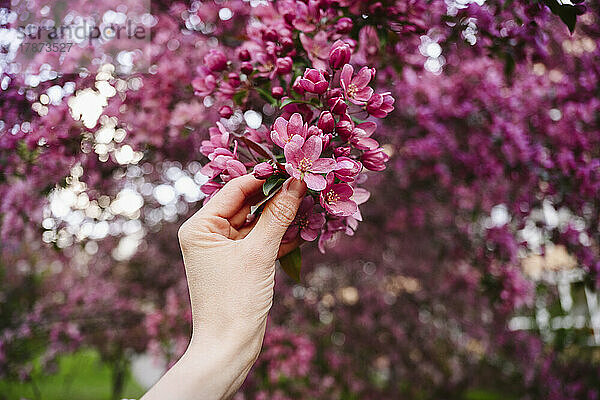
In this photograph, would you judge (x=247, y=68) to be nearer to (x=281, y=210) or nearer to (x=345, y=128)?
(x=345, y=128)

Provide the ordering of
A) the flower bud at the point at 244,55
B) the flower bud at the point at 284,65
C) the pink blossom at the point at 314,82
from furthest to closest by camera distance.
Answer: the flower bud at the point at 244,55 < the flower bud at the point at 284,65 < the pink blossom at the point at 314,82

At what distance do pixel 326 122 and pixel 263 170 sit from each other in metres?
0.24

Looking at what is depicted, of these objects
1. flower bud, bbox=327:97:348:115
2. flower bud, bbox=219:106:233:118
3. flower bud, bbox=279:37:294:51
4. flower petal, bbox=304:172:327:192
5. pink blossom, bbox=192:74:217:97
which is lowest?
flower bud, bbox=219:106:233:118

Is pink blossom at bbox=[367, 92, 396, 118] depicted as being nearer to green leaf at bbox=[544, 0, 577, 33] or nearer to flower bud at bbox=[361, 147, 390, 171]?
flower bud at bbox=[361, 147, 390, 171]

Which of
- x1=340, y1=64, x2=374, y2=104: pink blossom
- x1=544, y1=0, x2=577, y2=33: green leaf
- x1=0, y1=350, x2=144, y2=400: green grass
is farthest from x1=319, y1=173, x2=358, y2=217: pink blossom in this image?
x1=0, y1=350, x2=144, y2=400: green grass

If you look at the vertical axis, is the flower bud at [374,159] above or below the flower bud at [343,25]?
below

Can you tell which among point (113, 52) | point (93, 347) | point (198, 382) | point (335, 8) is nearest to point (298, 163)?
point (198, 382)

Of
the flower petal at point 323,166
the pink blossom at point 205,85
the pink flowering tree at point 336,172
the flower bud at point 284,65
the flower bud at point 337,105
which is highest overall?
the flower bud at point 337,105

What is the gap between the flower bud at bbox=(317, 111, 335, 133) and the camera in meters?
1.32

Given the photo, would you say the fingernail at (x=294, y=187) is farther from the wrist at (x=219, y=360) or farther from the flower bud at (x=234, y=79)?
the flower bud at (x=234, y=79)

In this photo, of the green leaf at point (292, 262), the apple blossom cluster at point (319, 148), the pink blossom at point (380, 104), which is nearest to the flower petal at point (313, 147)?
the apple blossom cluster at point (319, 148)

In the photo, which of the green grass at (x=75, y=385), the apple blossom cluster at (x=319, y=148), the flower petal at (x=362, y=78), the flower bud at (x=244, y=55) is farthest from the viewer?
the green grass at (x=75, y=385)

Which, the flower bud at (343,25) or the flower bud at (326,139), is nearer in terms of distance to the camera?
the flower bud at (326,139)

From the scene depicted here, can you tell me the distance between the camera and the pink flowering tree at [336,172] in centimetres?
164
